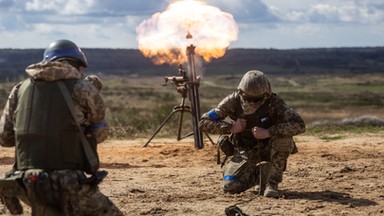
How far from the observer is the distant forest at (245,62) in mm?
120500

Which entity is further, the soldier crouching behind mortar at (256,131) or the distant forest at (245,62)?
the distant forest at (245,62)

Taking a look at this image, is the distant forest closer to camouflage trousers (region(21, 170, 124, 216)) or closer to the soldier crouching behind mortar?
the soldier crouching behind mortar

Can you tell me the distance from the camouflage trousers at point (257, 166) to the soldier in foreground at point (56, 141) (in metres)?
3.36

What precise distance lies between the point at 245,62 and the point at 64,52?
13096 cm

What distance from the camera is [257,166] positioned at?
970 centimetres

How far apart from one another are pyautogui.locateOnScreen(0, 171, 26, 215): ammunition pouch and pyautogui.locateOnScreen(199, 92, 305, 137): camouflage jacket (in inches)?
135

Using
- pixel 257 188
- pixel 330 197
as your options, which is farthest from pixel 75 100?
pixel 330 197

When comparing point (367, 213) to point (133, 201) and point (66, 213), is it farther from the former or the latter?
point (66, 213)

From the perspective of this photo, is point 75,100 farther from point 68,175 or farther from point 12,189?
point 12,189

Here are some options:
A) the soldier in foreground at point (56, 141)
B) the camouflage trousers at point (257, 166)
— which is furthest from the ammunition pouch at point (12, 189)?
the camouflage trousers at point (257, 166)

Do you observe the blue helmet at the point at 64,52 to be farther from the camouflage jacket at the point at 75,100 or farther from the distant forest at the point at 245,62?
the distant forest at the point at 245,62

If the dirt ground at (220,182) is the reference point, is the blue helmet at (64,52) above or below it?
above

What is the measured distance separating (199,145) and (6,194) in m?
8.81

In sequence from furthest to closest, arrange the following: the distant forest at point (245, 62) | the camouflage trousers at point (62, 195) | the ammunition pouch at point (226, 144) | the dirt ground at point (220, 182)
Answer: the distant forest at point (245, 62) → the ammunition pouch at point (226, 144) → the dirt ground at point (220, 182) → the camouflage trousers at point (62, 195)
